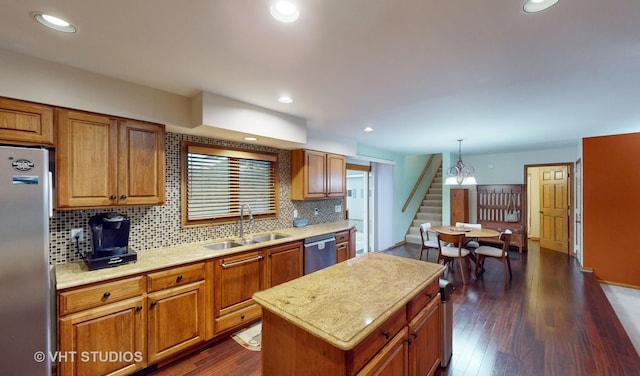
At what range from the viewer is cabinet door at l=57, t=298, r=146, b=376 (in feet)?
5.59

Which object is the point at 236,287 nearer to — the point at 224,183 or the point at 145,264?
the point at 145,264

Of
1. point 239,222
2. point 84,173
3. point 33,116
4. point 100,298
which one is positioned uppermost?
point 33,116

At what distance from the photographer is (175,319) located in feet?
7.10

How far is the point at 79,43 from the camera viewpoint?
65.1 inches

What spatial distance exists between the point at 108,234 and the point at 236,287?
1.18m

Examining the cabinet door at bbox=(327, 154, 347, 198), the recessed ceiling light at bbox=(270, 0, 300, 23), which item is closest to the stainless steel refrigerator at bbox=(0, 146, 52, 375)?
the recessed ceiling light at bbox=(270, 0, 300, 23)

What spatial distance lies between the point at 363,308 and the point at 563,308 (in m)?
3.38

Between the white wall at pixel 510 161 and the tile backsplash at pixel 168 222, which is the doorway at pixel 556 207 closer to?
the white wall at pixel 510 161

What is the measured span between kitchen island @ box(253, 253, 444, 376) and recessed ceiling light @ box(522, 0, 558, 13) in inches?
65.4

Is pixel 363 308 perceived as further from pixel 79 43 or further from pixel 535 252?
pixel 535 252

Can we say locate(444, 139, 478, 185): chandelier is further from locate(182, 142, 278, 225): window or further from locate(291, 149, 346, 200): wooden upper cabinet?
locate(182, 142, 278, 225): window

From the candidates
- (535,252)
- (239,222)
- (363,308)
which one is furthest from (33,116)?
(535,252)

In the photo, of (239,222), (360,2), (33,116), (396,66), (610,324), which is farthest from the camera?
(239,222)

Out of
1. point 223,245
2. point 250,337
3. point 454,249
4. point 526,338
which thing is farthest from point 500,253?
point 223,245
